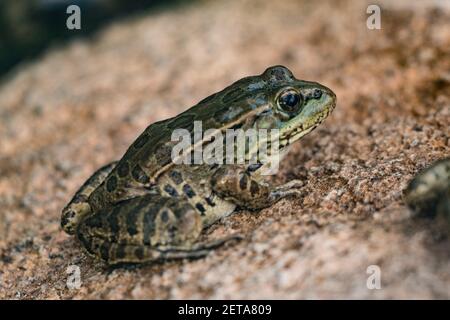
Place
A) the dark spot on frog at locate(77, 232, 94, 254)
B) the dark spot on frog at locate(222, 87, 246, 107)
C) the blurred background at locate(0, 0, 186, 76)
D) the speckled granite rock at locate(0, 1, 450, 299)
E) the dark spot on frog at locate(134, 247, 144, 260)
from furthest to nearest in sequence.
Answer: the blurred background at locate(0, 0, 186, 76) → the dark spot on frog at locate(222, 87, 246, 107) → the dark spot on frog at locate(77, 232, 94, 254) → the dark spot on frog at locate(134, 247, 144, 260) → the speckled granite rock at locate(0, 1, 450, 299)

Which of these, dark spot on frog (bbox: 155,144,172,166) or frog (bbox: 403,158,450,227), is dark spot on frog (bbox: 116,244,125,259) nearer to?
dark spot on frog (bbox: 155,144,172,166)

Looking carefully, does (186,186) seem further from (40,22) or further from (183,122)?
(40,22)

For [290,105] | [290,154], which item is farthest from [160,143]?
[290,154]

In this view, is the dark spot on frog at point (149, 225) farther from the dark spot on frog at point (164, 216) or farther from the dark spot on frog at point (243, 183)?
the dark spot on frog at point (243, 183)

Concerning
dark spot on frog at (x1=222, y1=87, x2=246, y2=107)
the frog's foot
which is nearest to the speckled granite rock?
the frog's foot

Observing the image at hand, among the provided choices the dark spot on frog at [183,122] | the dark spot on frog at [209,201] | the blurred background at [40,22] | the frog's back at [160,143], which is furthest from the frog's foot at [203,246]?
the blurred background at [40,22]

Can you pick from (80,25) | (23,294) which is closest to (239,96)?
(23,294)
